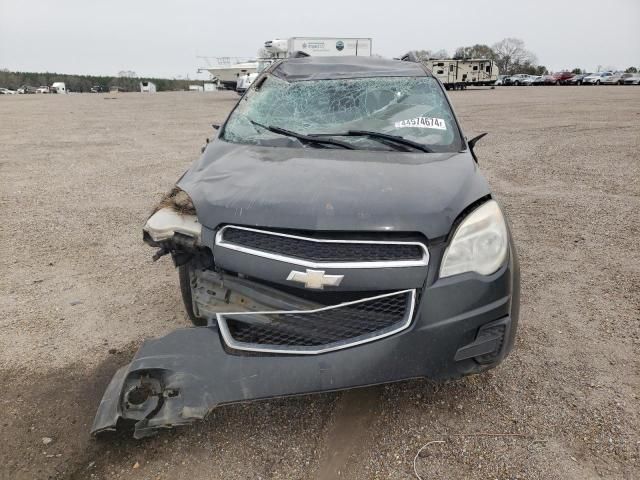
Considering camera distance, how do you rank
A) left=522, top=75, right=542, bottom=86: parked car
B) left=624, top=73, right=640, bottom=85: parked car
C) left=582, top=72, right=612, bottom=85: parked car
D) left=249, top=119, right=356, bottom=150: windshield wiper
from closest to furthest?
left=249, top=119, right=356, bottom=150: windshield wiper → left=624, top=73, right=640, bottom=85: parked car → left=582, top=72, right=612, bottom=85: parked car → left=522, top=75, right=542, bottom=86: parked car

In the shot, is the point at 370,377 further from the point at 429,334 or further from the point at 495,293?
the point at 495,293

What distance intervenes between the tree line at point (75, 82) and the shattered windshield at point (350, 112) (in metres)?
102

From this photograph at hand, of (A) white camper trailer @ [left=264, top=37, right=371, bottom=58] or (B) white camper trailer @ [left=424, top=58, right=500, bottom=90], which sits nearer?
(A) white camper trailer @ [left=264, top=37, right=371, bottom=58]

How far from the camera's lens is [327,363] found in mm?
2117

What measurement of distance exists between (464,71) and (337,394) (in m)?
47.8

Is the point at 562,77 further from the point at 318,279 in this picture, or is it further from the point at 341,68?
the point at 318,279

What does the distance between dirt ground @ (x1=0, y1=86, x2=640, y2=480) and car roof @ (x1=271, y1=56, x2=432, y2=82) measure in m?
2.02

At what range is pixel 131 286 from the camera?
412 cm

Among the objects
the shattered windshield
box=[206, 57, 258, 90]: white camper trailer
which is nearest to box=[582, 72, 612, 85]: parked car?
box=[206, 57, 258, 90]: white camper trailer

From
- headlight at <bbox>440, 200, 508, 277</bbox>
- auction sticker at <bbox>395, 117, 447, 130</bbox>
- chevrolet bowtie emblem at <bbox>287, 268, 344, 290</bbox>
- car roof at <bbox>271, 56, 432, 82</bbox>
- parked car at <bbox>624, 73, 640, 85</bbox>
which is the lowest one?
chevrolet bowtie emblem at <bbox>287, 268, 344, 290</bbox>

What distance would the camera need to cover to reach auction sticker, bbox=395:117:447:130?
3.34 m

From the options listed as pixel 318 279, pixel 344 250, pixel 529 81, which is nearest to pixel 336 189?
pixel 344 250

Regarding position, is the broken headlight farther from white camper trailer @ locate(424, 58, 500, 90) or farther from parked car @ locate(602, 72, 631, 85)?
parked car @ locate(602, 72, 631, 85)

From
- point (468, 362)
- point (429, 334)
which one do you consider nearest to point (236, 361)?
point (429, 334)
